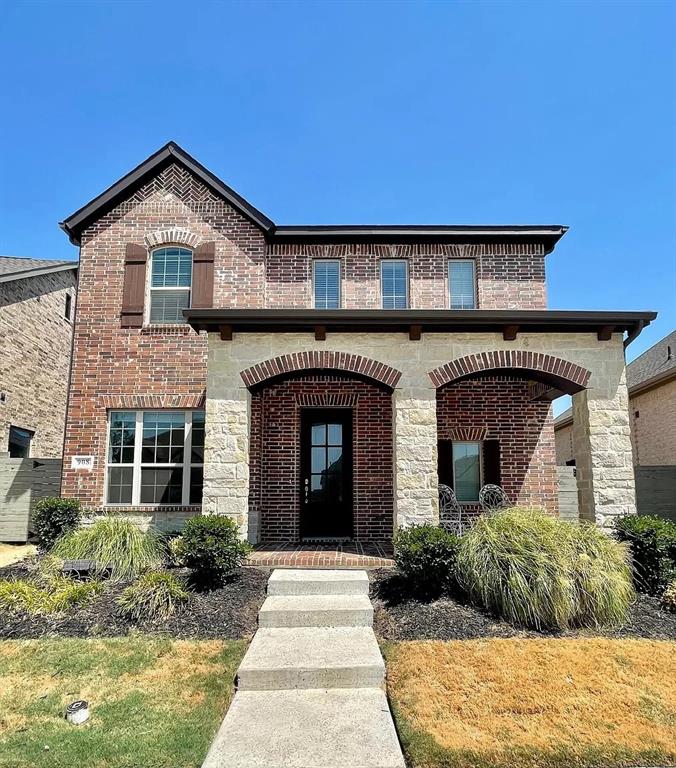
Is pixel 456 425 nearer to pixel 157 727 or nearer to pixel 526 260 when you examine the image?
pixel 526 260

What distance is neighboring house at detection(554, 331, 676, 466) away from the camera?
13719 millimetres

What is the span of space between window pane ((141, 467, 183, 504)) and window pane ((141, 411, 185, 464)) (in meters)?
0.18

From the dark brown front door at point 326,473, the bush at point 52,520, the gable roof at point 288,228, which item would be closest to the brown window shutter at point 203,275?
the gable roof at point 288,228

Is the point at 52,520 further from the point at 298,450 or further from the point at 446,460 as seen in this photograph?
the point at 446,460

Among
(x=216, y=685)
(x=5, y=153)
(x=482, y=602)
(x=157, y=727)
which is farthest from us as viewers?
(x=5, y=153)

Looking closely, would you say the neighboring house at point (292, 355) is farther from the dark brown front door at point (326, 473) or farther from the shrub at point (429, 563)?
the shrub at point (429, 563)

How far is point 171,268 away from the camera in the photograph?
10141 mm

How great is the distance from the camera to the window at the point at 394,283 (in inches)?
416

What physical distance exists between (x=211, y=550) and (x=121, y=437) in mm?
4299

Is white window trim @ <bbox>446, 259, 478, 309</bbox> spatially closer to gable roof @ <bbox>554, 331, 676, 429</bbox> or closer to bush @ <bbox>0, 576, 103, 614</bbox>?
gable roof @ <bbox>554, 331, 676, 429</bbox>

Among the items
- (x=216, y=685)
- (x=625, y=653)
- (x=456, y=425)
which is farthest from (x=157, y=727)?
(x=456, y=425)

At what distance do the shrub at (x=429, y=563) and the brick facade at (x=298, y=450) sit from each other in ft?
11.9

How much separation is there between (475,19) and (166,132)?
6360 mm

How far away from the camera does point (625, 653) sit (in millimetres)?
4613
